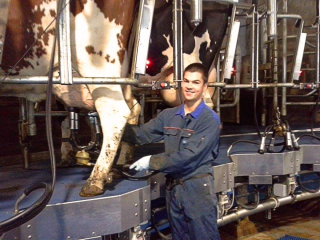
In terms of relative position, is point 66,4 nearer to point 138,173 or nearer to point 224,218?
point 138,173

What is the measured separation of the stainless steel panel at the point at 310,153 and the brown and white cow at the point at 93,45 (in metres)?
1.62

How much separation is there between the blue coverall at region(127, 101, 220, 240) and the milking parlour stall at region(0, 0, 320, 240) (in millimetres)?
73

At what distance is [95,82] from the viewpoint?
1.54 metres

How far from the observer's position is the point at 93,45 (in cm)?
173

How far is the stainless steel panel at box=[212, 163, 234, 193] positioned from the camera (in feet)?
6.92

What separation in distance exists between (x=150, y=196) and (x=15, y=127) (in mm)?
1833

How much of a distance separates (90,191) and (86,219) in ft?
0.47

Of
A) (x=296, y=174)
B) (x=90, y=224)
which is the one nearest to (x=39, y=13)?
(x=90, y=224)

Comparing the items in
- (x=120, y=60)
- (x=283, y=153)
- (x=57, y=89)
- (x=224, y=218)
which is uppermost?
(x=120, y=60)

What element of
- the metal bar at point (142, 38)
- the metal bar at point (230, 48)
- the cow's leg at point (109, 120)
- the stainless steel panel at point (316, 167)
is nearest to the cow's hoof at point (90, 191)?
the cow's leg at point (109, 120)

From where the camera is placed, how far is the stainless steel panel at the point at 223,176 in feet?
6.92

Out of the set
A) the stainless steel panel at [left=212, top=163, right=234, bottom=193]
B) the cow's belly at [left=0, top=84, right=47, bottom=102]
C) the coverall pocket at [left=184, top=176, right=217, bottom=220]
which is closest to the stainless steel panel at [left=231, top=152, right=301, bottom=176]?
the stainless steel panel at [left=212, top=163, right=234, bottom=193]

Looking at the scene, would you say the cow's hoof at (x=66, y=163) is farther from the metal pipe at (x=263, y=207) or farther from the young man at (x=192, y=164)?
the metal pipe at (x=263, y=207)

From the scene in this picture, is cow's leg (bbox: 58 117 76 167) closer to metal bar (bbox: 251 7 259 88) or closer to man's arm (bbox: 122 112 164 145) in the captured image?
man's arm (bbox: 122 112 164 145)
